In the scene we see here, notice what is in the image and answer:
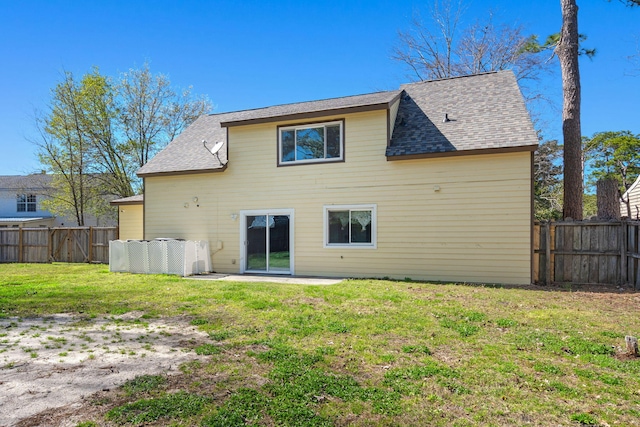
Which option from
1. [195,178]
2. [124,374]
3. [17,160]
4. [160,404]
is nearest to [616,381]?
[160,404]

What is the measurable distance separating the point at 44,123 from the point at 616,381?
26.5 meters

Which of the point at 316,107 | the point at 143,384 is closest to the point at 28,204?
the point at 316,107

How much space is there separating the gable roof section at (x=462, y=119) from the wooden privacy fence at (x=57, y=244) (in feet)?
40.6

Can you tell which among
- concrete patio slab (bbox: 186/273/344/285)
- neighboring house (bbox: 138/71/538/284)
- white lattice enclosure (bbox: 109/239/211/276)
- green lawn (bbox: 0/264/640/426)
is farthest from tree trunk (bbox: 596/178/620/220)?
white lattice enclosure (bbox: 109/239/211/276)

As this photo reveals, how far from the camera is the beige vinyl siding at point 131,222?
49.5ft

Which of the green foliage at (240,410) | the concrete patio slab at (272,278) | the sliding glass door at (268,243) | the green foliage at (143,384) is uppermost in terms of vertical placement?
the sliding glass door at (268,243)

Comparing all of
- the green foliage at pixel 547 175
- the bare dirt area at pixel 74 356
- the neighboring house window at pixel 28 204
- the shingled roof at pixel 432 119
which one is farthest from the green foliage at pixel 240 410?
the neighboring house window at pixel 28 204

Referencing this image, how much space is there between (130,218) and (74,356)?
40.3 ft

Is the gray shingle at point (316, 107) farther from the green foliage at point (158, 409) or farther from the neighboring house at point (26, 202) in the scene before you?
the neighboring house at point (26, 202)

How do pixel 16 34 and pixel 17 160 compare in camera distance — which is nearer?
pixel 16 34

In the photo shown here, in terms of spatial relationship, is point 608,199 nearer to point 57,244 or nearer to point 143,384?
point 143,384

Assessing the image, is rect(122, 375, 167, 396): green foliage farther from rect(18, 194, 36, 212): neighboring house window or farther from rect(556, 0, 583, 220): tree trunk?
rect(18, 194, 36, 212): neighboring house window

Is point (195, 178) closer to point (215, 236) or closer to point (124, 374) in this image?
point (215, 236)

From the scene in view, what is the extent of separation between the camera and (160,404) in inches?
116
